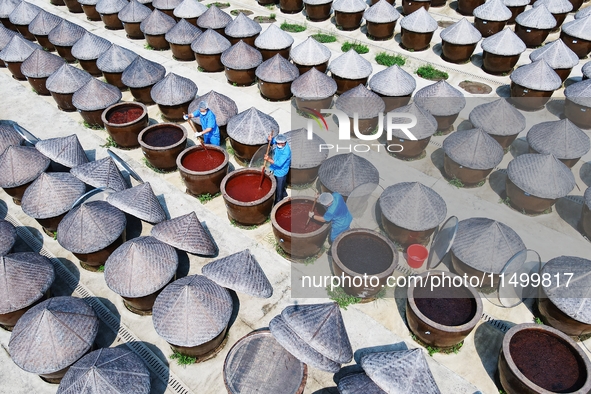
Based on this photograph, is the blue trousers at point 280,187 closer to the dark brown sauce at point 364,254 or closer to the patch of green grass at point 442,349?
the dark brown sauce at point 364,254

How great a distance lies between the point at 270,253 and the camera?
10.1 metres

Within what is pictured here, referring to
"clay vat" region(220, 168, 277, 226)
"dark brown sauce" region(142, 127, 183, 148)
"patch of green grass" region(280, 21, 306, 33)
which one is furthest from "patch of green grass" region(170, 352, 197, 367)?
"patch of green grass" region(280, 21, 306, 33)

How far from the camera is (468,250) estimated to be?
866 cm

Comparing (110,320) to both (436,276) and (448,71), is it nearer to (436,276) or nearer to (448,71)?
(436,276)

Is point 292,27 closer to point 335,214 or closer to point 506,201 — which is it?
point 506,201

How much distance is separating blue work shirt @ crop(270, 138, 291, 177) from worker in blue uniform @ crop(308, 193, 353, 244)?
5.62ft

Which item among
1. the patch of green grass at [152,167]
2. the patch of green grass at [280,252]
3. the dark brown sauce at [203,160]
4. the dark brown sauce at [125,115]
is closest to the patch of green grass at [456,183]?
the patch of green grass at [280,252]

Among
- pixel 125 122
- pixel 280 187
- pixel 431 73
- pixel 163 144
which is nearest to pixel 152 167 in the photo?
pixel 163 144

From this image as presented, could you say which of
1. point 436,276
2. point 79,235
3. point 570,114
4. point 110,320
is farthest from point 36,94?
point 570,114

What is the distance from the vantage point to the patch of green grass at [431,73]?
17.0 metres

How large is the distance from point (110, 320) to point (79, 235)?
80.9 inches

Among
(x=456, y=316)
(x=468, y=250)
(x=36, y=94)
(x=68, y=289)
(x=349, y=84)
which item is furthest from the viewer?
(x=36, y=94)

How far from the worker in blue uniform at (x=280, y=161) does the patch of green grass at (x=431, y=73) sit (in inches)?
381

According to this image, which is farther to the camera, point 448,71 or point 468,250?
point 448,71
